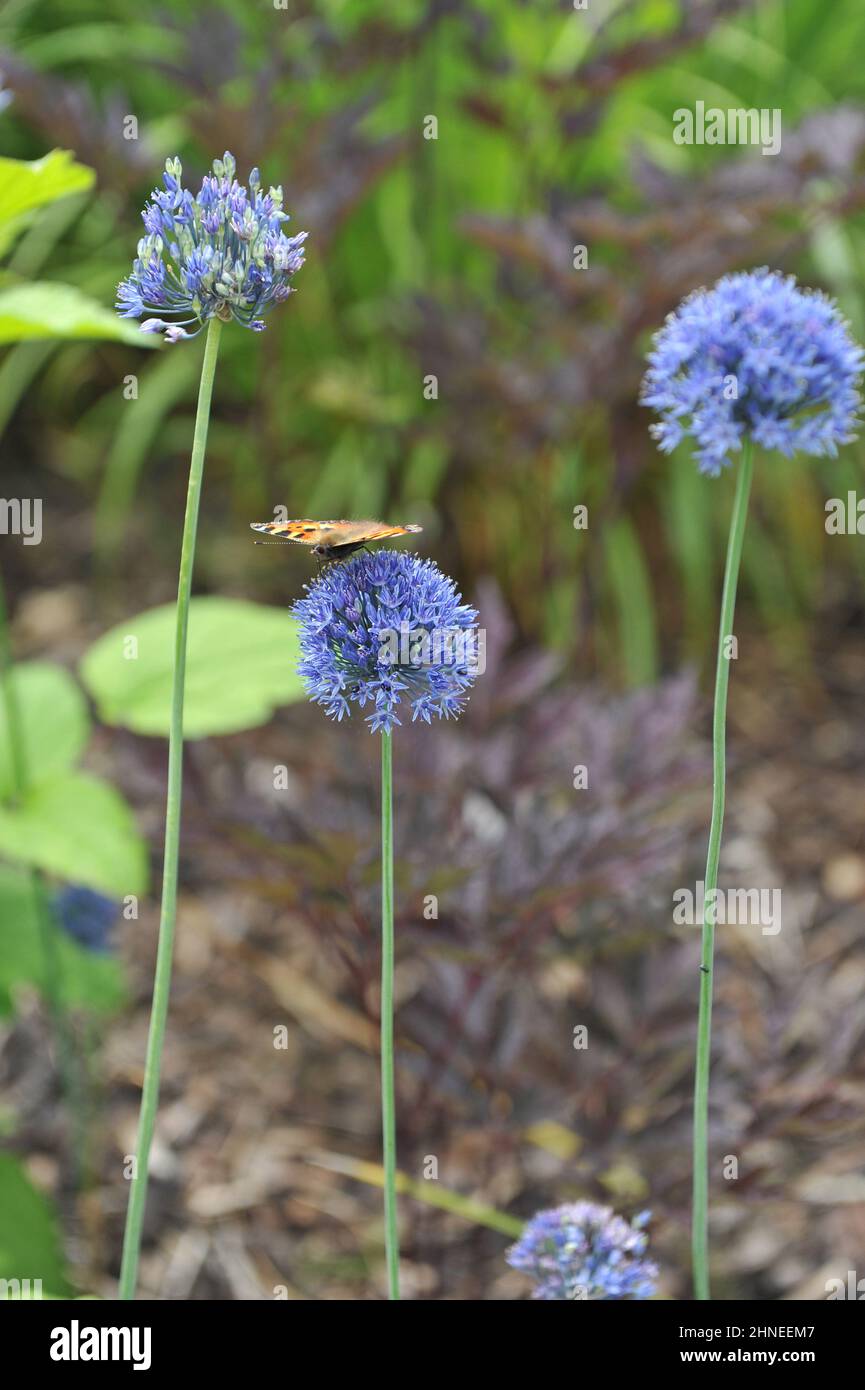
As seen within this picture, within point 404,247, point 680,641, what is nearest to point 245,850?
point 680,641

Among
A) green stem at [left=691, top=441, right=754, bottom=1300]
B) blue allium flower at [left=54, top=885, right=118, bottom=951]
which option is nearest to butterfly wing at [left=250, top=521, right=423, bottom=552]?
green stem at [left=691, top=441, right=754, bottom=1300]

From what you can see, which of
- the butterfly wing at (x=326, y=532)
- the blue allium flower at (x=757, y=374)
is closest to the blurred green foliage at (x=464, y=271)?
the blue allium flower at (x=757, y=374)

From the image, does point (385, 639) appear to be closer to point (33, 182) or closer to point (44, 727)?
point (33, 182)

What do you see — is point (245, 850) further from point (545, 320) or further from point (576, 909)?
point (545, 320)

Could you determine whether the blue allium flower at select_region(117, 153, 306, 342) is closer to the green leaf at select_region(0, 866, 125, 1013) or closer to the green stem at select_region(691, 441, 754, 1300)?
the green stem at select_region(691, 441, 754, 1300)

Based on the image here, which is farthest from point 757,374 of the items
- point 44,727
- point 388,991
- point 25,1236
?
point 25,1236
